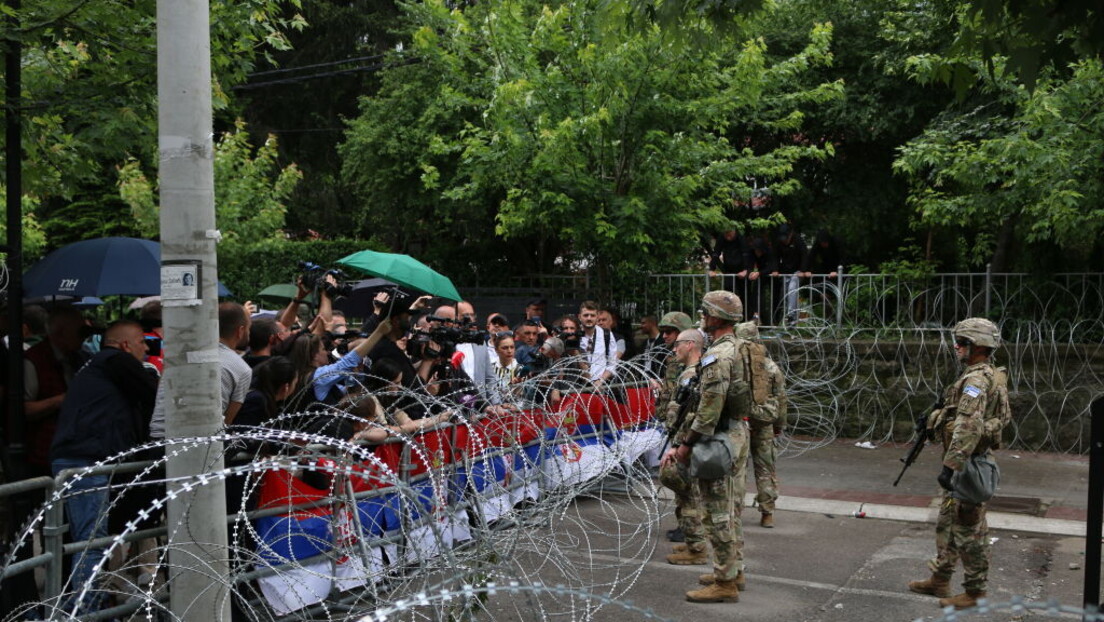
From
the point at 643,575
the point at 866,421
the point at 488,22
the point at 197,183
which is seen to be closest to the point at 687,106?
the point at 488,22

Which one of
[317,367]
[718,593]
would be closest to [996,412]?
[718,593]

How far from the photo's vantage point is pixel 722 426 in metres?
6.98

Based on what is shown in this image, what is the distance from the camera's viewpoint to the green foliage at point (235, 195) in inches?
822

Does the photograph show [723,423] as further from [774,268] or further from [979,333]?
[774,268]

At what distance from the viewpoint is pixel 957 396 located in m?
6.86

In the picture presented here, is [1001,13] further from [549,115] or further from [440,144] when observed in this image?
[440,144]

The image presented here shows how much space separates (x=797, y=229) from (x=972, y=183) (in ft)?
20.1

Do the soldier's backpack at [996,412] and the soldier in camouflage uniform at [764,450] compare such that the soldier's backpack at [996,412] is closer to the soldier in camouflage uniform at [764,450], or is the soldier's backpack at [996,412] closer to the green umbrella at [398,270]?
the soldier in camouflage uniform at [764,450]

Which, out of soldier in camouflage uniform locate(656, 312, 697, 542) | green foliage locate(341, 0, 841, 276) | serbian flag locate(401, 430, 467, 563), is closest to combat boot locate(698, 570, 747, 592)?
soldier in camouflage uniform locate(656, 312, 697, 542)

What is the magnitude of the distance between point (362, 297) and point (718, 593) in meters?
6.93

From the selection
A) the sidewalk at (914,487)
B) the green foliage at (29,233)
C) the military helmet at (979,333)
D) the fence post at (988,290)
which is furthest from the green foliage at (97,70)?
the green foliage at (29,233)

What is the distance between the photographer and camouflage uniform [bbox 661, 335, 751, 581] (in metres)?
6.77

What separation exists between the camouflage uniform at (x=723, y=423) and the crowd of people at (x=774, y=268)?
8.01 metres

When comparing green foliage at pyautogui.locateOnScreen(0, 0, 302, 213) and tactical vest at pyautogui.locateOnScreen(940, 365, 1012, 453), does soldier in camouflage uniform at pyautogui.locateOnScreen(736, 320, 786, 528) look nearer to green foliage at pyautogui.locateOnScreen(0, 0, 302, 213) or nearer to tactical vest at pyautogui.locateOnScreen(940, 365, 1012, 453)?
tactical vest at pyautogui.locateOnScreen(940, 365, 1012, 453)
